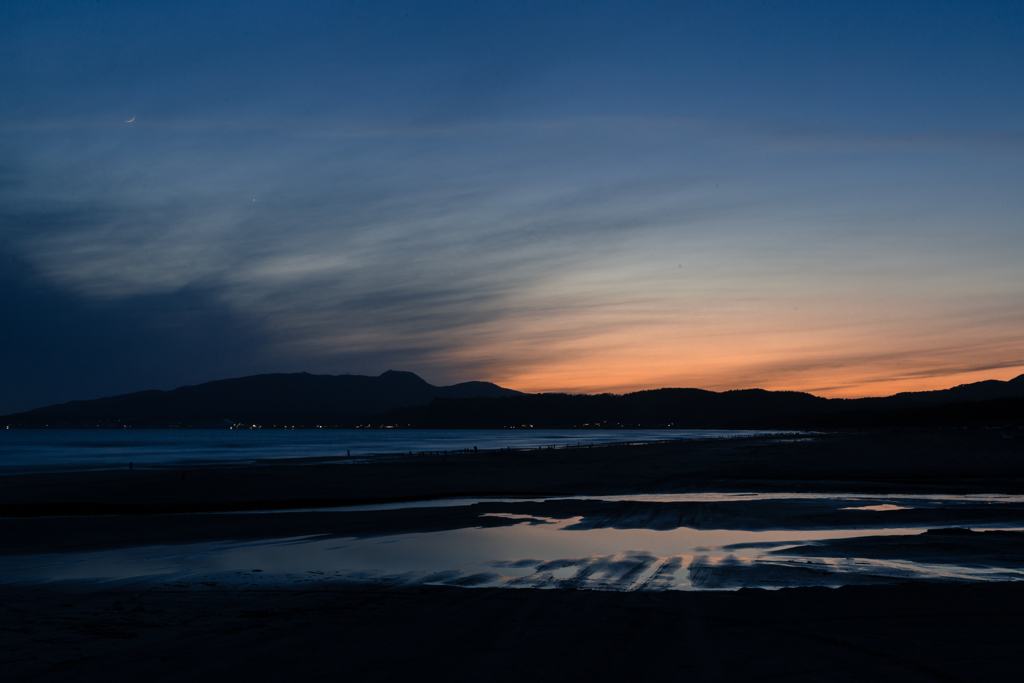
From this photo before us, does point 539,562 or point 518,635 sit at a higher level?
point 518,635

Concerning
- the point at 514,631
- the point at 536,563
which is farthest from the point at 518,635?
the point at 536,563

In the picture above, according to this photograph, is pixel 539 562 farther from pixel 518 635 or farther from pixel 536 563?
pixel 518 635

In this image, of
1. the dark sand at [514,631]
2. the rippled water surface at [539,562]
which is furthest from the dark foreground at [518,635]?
the rippled water surface at [539,562]

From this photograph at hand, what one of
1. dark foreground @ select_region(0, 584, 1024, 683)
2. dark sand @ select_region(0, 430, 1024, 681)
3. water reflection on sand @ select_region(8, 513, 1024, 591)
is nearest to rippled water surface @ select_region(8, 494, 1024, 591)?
water reflection on sand @ select_region(8, 513, 1024, 591)

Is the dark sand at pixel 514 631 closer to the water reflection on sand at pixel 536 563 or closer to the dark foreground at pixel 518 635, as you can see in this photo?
the dark foreground at pixel 518 635

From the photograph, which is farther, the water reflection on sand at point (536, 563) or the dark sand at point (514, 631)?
the water reflection on sand at point (536, 563)

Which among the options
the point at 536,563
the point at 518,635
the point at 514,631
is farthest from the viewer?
the point at 536,563

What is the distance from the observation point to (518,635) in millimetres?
7695

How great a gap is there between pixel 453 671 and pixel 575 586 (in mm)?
4180

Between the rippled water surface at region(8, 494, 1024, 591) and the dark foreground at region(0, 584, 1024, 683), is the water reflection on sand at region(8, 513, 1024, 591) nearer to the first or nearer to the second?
the rippled water surface at region(8, 494, 1024, 591)

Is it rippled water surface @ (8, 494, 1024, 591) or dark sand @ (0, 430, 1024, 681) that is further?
rippled water surface @ (8, 494, 1024, 591)

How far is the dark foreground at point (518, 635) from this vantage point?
21.3 feet

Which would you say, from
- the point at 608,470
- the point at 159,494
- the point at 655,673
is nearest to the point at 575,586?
the point at 655,673

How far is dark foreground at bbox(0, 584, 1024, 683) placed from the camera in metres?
6.50
